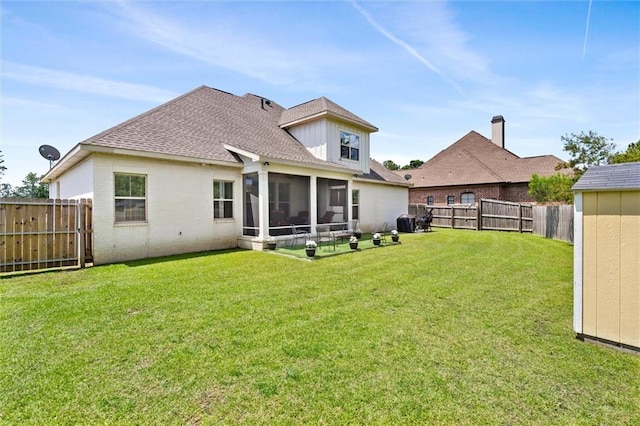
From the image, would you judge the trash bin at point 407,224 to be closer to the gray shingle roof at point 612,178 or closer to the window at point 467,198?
the window at point 467,198

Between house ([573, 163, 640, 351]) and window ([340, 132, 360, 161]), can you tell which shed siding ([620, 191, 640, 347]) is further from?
window ([340, 132, 360, 161])

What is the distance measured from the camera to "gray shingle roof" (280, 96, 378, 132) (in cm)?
1378

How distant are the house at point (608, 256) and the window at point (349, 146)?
459 inches

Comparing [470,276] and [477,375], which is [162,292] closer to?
[477,375]

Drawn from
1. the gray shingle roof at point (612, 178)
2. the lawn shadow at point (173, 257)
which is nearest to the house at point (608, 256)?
the gray shingle roof at point (612, 178)

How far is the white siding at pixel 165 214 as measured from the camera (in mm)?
8016

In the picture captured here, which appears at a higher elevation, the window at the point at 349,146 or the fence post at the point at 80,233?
the window at the point at 349,146

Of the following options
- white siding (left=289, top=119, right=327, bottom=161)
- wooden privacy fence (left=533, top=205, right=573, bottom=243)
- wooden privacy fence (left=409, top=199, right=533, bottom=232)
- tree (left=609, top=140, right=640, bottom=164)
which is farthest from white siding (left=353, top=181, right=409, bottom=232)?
tree (left=609, top=140, right=640, bottom=164)

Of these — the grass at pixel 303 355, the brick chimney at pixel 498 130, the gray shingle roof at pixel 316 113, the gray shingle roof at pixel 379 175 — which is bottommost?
the grass at pixel 303 355

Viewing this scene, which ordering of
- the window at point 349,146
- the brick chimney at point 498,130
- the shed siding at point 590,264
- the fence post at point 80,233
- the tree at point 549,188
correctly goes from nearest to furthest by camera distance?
the shed siding at point 590,264
the fence post at point 80,233
the window at point 349,146
the tree at point 549,188
the brick chimney at point 498,130

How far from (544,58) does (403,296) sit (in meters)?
10.4

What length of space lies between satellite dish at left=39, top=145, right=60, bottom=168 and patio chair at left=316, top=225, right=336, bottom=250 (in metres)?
12.5

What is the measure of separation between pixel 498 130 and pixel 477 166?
610 centimetres

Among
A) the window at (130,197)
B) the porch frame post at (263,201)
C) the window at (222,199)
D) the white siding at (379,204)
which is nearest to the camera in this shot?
the window at (130,197)
